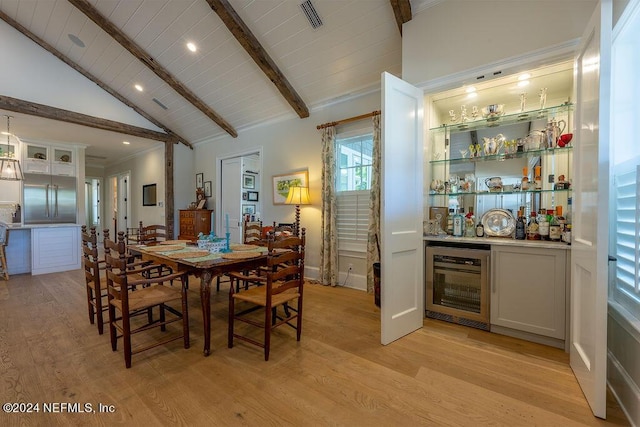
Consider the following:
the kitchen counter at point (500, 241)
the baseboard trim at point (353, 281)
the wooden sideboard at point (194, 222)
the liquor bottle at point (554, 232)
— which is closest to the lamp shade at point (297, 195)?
the baseboard trim at point (353, 281)

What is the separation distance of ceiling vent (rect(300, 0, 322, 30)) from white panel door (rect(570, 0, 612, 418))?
241cm

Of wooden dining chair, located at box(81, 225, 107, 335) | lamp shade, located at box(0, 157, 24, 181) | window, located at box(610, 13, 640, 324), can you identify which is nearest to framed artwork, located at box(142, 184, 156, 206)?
lamp shade, located at box(0, 157, 24, 181)

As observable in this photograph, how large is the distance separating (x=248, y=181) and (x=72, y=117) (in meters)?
3.14

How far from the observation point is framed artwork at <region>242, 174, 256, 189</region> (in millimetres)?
5703

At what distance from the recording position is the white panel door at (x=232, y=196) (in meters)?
5.67

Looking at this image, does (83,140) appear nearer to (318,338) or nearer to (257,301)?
(257,301)

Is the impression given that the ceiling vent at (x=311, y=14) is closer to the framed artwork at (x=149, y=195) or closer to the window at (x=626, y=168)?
the window at (x=626, y=168)

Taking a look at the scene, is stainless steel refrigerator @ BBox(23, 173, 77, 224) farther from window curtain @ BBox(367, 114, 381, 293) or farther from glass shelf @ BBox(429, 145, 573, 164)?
glass shelf @ BBox(429, 145, 573, 164)

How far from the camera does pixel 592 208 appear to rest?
1536 millimetres

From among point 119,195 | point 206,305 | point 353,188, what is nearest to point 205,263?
point 206,305

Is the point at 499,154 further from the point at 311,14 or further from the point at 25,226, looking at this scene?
the point at 25,226

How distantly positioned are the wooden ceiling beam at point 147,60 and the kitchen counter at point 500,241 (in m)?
4.49

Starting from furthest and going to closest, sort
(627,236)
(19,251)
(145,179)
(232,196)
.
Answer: (145,179) → (232,196) → (19,251) → (627,236)

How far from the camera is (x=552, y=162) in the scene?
8.16ft
